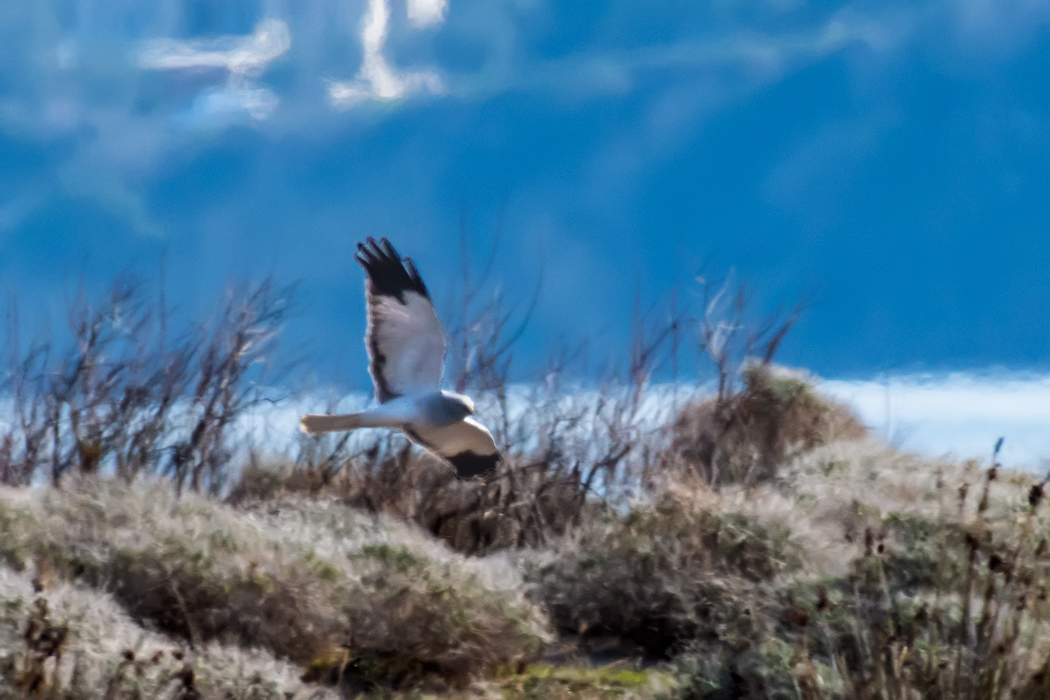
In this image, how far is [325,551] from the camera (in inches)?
252

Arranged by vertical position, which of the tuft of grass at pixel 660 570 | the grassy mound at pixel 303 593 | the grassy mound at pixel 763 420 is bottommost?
the grassy mound at pixel 303 593

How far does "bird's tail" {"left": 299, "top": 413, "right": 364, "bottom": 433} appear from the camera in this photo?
204 inches

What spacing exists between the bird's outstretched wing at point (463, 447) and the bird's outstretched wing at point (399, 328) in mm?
501

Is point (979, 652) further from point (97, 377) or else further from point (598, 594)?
point (97, 377)

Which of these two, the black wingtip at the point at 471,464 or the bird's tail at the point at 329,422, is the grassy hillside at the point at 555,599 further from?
the bird's tail at the point at 329,422

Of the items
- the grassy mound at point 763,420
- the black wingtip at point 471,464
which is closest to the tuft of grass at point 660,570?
the black wingtip at point 471,464

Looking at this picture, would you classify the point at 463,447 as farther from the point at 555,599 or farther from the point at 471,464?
the point at 555,599

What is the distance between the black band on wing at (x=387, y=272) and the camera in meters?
5.57

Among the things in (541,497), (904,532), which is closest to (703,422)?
(541,497)

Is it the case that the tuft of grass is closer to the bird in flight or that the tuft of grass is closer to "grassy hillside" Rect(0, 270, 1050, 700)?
"grassy hillside" Rect(0, 270, 1050, 700)

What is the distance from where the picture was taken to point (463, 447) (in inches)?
254

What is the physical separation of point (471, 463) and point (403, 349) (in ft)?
3.41

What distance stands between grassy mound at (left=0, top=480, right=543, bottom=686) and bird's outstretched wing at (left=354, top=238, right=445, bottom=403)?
1.06 meters

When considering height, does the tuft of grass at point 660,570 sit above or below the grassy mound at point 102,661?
above
